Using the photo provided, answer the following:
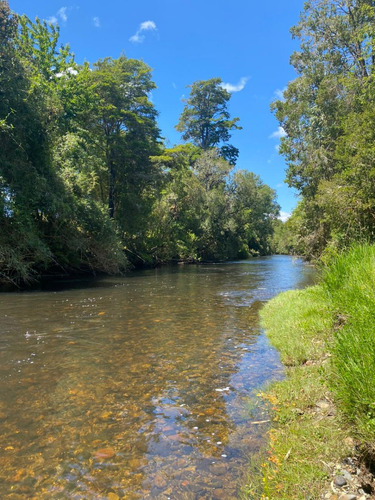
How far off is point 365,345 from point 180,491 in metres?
2.48

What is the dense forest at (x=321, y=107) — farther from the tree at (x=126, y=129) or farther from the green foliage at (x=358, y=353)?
the tree at (x=126, y=129)

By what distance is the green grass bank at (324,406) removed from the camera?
10.0ft

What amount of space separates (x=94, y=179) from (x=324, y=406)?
99.8 ft

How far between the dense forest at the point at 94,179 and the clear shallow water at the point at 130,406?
10862 millimetres

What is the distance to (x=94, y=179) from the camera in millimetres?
31344

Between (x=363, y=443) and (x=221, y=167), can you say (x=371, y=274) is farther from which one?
(x=221, y=167)

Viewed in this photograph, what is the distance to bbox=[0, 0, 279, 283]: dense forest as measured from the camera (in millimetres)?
18359

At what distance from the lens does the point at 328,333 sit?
6492mm

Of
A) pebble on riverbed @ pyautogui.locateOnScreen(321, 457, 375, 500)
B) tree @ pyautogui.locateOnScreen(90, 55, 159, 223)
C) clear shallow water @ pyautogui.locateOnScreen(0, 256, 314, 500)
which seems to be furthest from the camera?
tree @ pyautogui.locateOnScreen(90, 55, 159, 223)

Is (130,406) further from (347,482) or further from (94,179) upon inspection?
(94,179)

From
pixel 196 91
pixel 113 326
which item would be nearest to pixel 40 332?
pixel 113 326

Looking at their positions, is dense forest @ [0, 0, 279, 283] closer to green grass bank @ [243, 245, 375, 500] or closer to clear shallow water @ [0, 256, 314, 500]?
clear shallow water @ [0, 256, 314, 500]

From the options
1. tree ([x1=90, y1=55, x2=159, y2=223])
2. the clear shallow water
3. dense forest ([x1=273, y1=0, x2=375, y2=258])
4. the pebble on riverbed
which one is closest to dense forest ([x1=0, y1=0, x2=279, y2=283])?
tree ([x1=90, y1=55, x2=159, y2=223])

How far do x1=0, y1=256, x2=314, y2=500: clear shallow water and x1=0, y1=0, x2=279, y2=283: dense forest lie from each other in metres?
10.9
